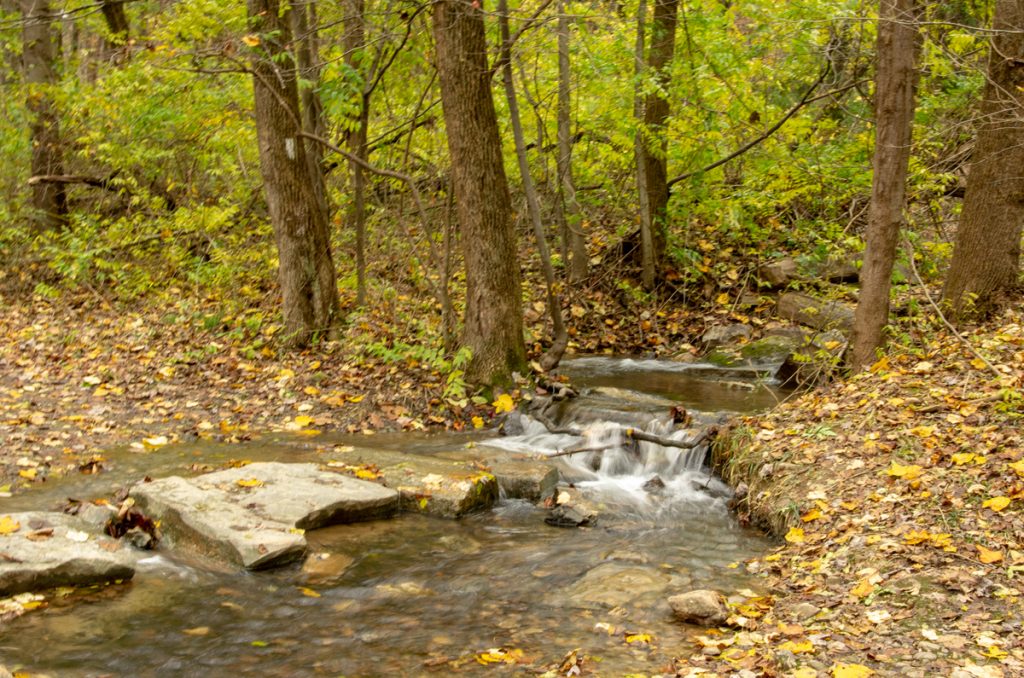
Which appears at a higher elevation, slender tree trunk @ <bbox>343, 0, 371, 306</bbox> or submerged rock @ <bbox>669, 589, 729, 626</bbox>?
slender tree trunk @ <bbox>343, 0, 371, 306</bbox>

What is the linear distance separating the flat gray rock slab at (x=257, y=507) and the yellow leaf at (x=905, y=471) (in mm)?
3859

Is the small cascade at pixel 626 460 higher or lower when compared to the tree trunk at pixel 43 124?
lower

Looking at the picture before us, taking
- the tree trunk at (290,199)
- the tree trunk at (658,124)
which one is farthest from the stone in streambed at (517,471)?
the tree trunk at (658,124)

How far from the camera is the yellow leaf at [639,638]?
461 cm

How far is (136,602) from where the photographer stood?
5.14 metres

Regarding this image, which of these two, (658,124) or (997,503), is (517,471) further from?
(658,124)

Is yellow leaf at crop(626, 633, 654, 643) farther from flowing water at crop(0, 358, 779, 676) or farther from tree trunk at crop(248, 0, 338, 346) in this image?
tree trunk at crop(248, 0, 338, 346)

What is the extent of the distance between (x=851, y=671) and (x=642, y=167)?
34.7 feet

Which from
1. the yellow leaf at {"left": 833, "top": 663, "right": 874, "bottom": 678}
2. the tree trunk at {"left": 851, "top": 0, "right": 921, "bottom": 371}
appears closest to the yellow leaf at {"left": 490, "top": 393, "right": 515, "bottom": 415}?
the tree trunk at {"left": 851, "top": 0, "right": 921, "bottom": 371}

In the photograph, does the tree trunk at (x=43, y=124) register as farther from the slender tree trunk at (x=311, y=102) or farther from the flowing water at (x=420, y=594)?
the flowing water at (x=420, y=594)

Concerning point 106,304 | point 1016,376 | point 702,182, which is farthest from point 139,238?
point 1016,376

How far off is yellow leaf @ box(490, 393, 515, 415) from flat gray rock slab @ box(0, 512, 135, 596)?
470cm

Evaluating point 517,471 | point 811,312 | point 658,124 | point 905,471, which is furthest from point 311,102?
point 905,471

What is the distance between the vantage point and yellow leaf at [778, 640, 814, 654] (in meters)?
4.12
